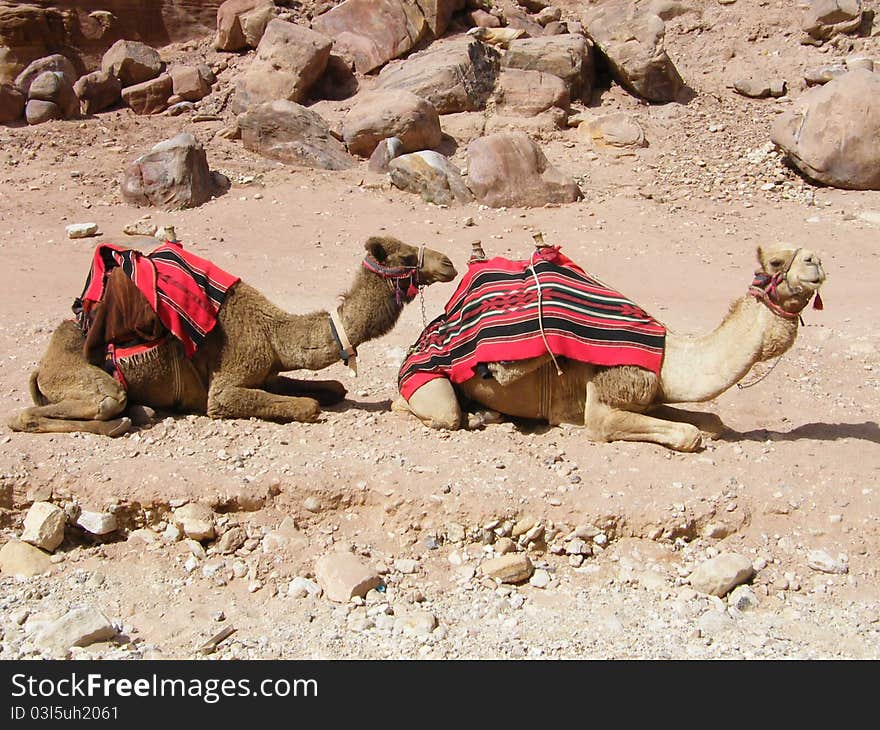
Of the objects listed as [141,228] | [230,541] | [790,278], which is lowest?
[141,228]

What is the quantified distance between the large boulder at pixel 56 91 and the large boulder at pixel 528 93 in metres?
8.65

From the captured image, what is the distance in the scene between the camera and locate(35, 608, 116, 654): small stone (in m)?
4.80

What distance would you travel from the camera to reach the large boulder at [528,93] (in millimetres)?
18469

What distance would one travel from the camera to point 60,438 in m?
6.60

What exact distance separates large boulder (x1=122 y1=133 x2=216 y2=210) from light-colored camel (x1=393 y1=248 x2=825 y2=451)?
29.2 feet

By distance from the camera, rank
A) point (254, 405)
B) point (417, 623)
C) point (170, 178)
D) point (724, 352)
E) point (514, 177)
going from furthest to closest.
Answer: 1. point (514, 177)
2. point (170, 178)
3. point (254, 405)
4. point (724, 352)
5. point (417, 623)

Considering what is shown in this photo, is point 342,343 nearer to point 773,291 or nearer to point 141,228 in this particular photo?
point 773,291

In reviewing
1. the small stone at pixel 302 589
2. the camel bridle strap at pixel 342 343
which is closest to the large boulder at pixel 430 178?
the camel bridle strap at pixel 342 343

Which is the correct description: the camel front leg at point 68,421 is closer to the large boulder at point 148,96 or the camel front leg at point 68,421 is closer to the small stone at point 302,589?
the small stone at point 302,589

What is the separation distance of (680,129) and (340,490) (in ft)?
45.5

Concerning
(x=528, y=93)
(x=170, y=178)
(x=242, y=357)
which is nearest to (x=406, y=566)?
(x=242, y=357)

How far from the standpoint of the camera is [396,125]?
16.7 metres

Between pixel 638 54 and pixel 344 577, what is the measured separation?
53.0 ft

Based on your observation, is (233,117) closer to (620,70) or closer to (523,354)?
(620,70)
